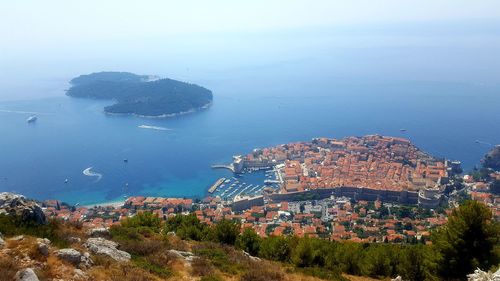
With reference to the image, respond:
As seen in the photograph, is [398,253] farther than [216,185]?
No

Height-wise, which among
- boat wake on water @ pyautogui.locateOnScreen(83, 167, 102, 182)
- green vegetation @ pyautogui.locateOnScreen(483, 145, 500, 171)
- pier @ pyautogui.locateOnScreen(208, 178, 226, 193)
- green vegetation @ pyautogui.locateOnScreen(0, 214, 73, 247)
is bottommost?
boat wake on water @ pyautogui.locateOnScreen(83, 167, 102, 182)

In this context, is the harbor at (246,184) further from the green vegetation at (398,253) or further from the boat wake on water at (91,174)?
the green vegetation at (398,253)

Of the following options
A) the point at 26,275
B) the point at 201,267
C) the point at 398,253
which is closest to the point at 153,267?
the point at 201,267

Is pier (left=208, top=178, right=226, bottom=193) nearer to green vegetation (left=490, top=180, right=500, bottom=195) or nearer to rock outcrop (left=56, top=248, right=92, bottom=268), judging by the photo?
green vegetation (left=490, top=180, right=500, bottom=195)

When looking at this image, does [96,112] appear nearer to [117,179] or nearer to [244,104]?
[244,104]

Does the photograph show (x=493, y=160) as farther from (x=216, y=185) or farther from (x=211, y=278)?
(x=211, y=278)

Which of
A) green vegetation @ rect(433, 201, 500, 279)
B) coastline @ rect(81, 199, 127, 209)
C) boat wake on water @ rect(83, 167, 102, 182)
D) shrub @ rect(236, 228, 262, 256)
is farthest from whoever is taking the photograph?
boat wake on water @ rect(83, 167, 102, 182)

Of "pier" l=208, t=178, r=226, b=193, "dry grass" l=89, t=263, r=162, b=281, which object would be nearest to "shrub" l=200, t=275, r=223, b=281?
"dry grass" l=89, t=263, r=162, b=281
